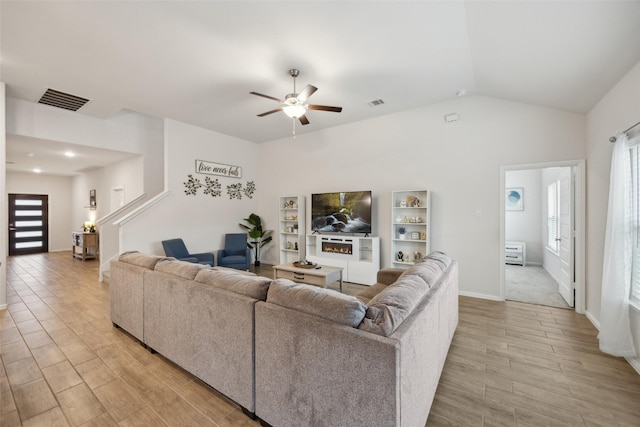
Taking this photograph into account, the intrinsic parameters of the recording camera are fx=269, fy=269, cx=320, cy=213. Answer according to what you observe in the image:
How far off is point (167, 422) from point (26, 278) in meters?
6.15

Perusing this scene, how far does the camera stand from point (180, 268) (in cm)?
235

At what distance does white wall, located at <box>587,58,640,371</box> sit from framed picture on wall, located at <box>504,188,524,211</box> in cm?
360

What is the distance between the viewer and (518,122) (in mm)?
4027

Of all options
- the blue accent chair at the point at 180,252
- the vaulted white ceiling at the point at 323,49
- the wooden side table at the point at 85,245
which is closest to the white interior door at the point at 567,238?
the vaulted white ceiling at the point at 323,49

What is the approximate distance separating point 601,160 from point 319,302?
381 cm

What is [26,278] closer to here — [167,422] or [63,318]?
[63,318]

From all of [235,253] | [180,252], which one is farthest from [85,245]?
[235,253]

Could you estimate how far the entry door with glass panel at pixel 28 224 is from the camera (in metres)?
8.53

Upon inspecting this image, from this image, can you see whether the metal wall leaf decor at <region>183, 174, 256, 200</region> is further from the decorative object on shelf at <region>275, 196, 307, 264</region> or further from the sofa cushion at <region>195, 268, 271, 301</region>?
the sofa cushion at <region>195, 268, 271, 301</region>

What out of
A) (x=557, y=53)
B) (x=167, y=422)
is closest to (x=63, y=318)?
(x=167, y=422)

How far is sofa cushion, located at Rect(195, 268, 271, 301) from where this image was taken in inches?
71.5

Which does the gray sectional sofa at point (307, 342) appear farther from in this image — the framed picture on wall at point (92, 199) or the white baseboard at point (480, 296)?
the framed picture on wall at point (92, 199)

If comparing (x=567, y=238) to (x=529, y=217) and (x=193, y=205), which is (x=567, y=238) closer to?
(x=529, y=217)

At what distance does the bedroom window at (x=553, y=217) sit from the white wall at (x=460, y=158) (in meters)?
1.50
